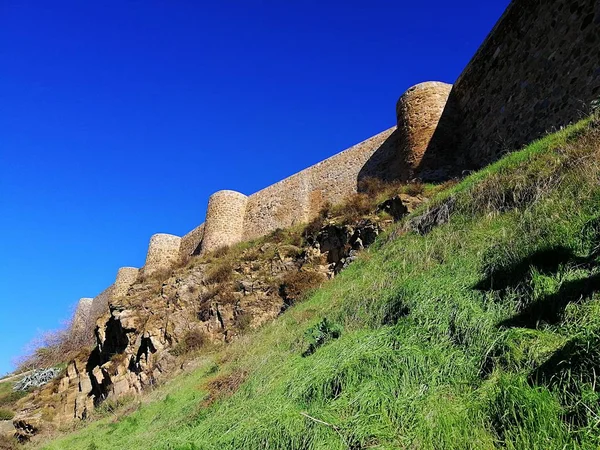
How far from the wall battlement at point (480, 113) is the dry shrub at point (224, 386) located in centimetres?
729

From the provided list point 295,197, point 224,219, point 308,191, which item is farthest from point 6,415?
point 308,191

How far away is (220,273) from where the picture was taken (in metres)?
13.8

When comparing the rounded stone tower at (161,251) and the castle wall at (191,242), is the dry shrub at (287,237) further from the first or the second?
the rounded stone tower at (161,251)

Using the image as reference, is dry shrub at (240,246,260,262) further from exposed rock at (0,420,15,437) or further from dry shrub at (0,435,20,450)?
exposed rock at (0,420,15,437)

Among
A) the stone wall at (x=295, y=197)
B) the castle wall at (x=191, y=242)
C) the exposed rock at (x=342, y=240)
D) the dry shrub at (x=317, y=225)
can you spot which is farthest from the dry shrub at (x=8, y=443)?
the castle wall at (x=191, y=242)

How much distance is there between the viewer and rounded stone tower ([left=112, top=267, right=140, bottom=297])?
2923 centimetres

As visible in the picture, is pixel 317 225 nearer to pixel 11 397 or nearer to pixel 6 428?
pixel 6 428

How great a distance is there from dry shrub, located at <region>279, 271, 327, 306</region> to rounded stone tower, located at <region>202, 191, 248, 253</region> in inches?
444

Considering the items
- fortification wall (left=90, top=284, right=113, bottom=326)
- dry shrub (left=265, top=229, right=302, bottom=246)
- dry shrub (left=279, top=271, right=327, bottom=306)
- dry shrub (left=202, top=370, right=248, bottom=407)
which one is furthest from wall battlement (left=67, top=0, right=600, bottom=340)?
fortification wall (left=90, top=284, right=113, bottom=326)

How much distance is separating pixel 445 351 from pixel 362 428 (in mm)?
955

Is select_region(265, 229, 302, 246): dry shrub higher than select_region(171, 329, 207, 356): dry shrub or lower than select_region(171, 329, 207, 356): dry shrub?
higher

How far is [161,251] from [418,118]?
62.5ft

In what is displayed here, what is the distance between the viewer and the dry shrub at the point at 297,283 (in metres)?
11.3

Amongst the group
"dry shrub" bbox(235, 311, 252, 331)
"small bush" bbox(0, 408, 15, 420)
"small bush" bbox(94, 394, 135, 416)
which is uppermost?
"small bush" bbox(0, 408, 15, 420)
